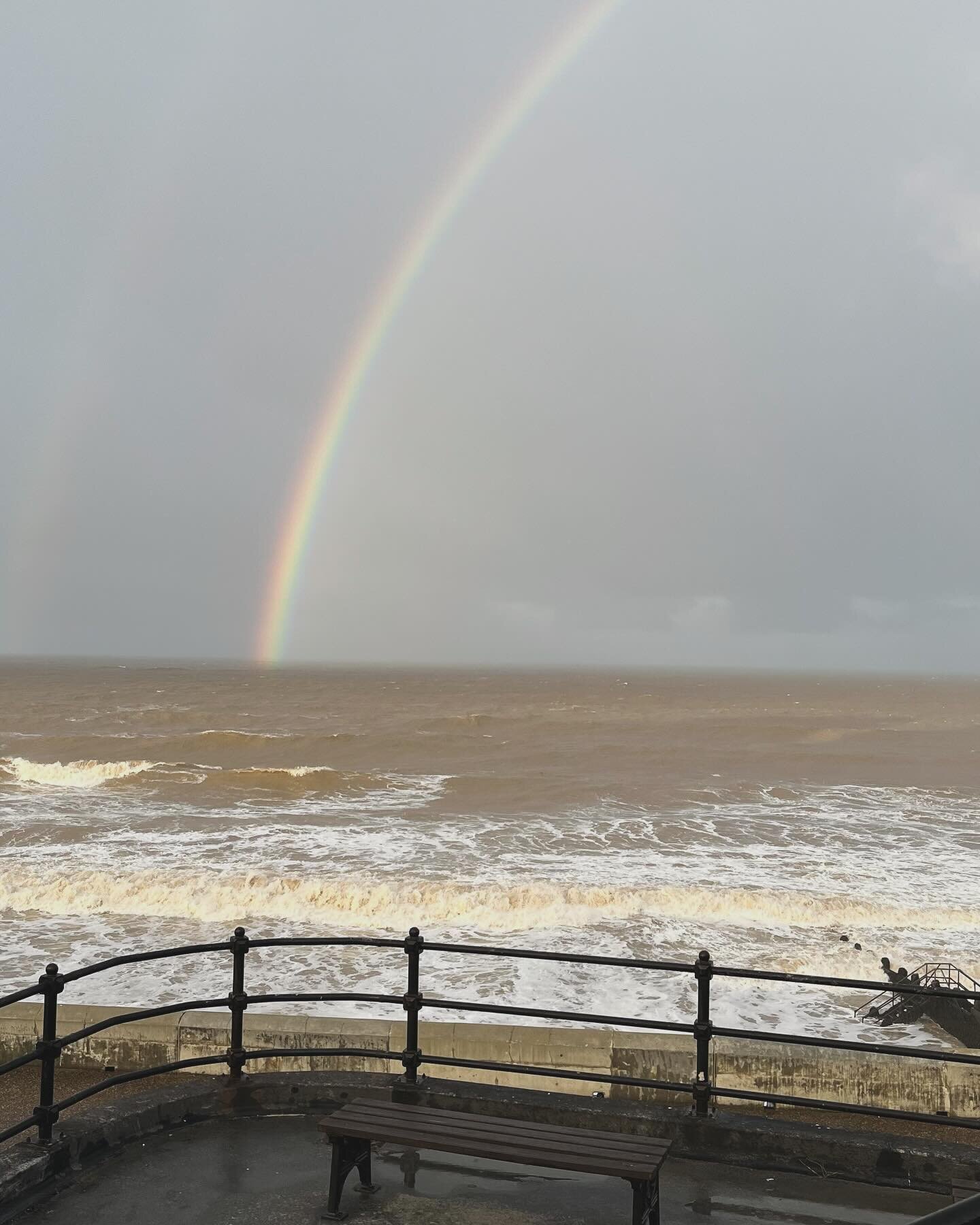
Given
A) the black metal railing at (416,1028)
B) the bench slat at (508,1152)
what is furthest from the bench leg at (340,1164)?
the black metal railing at (416,1028)

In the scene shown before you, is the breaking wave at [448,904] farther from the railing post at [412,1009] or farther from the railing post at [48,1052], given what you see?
the railing post at [48,1052]

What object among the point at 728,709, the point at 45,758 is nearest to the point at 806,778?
the point at 45,758

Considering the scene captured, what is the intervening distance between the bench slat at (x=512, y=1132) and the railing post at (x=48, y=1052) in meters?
1.34

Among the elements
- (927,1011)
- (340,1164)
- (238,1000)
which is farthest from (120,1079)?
(927,1011)

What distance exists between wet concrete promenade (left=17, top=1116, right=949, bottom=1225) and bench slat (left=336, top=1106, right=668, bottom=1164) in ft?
1.21

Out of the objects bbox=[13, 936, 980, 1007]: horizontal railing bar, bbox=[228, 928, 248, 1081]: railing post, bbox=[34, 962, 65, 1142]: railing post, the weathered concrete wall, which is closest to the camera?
bbox=[34, 962, 65, 1142]: railing post

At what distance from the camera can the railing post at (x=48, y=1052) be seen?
4.32m

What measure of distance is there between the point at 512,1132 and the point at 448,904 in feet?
47.3

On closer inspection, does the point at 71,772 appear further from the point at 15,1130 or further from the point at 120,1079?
the point at 15,1130

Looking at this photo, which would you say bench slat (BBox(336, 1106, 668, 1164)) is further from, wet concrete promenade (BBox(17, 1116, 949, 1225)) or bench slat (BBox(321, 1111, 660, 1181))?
wet concrete promenade (BBox(17, 1116, 949, 1225))

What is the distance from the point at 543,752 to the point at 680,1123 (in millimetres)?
46254

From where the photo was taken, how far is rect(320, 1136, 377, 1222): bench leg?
4148 mm

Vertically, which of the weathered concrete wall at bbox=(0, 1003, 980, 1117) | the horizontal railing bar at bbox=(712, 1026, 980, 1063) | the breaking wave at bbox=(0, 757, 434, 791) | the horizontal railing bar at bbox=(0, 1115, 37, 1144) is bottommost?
the breaking wave at bbox=(0, 757, 434, 791)

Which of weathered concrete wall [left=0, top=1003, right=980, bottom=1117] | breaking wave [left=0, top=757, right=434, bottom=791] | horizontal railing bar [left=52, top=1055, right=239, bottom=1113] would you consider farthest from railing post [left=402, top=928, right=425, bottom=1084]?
breaking wave [left=0, top=757, right=434, bottom=791]
